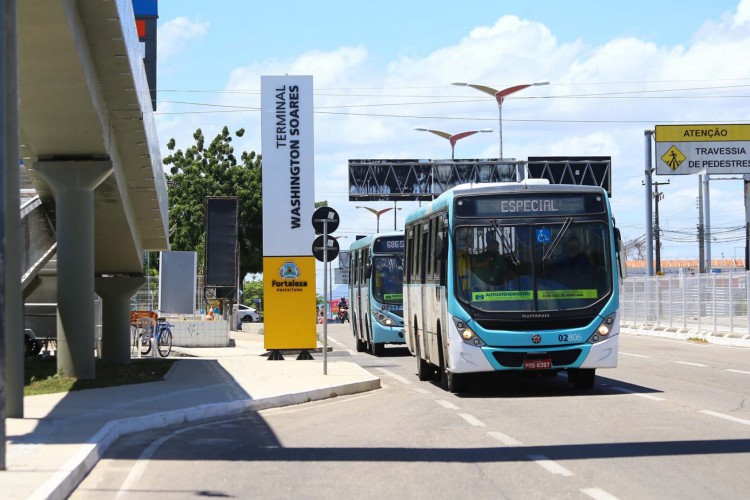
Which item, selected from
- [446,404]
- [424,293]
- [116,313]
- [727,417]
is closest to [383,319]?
[116,313]

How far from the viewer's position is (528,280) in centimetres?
1672

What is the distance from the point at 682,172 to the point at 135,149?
133ft

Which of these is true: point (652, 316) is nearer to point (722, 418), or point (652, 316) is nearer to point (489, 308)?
point (489, 308)

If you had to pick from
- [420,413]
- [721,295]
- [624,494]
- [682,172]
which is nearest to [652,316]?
[721,295]

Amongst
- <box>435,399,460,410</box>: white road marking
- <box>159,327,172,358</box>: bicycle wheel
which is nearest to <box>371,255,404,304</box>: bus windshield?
<box>159,327,172,358</box>: bicycle wheel

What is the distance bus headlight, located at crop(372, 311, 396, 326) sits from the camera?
3016cm

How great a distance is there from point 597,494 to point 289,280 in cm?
1836

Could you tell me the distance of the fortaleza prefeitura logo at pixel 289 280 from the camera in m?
26.2

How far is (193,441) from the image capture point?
12.2 metres

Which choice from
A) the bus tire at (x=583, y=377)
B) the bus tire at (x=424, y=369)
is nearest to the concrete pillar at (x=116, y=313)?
the bus tire at (x=424, y=369)

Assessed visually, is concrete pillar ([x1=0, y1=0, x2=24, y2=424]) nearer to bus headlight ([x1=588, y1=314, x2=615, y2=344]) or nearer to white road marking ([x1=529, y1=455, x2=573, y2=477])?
white road marking ([x1=529, y1=455, x2=573, y2=477])

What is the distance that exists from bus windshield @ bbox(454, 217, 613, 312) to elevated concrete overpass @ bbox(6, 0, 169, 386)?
581 centimetres

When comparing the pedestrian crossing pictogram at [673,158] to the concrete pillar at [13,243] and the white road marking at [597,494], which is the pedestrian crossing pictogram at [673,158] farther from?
the white road marking at [597,494]

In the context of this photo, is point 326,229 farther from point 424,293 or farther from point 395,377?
point 395,377
